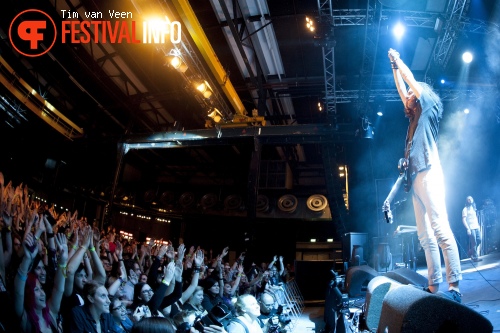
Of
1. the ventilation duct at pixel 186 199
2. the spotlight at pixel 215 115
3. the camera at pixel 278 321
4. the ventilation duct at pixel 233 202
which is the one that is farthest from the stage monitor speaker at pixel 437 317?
the ventilation duct at pixel 186 199

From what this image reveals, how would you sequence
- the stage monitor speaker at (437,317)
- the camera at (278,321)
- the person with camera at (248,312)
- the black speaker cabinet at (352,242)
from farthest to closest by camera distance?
the black speaker cabinet at (352,242), the camera at (278,321), the person with camera at (248,312), the stage monitor speaker at (437,317)

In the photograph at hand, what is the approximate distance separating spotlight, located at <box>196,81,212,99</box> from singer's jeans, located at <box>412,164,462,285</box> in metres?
6.28

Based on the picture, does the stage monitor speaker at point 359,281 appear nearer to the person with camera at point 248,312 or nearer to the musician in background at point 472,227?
the person with camera at point 248,312

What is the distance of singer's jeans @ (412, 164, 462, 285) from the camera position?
6.75ft

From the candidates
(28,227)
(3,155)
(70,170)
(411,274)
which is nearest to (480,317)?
(411,274)

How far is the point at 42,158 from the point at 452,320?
12.7 meters

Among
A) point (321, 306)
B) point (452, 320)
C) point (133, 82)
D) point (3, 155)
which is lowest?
point (321, 306)

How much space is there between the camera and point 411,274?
107 inches

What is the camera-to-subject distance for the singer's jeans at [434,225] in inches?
81.0

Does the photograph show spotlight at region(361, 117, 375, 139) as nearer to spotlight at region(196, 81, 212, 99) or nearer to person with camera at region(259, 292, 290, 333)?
spotlight at region(196, 81, 212, 99)

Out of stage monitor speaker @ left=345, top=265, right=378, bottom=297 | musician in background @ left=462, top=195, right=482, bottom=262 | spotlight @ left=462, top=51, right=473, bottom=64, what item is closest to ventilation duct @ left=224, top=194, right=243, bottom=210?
musician in background @ left=462, top=195, right=482, bottom=262

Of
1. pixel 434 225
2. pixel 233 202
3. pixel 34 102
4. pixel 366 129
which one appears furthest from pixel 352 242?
pixel 34 102

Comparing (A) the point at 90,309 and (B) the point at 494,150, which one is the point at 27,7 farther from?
(B) the point at 494,150

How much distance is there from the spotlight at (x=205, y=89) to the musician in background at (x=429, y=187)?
19.0 feet
